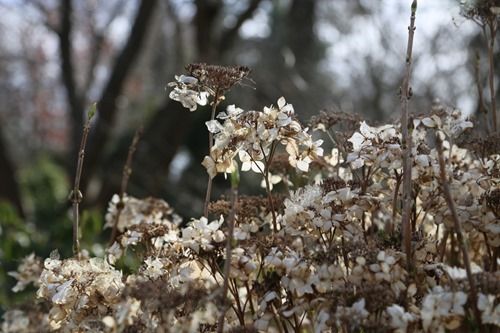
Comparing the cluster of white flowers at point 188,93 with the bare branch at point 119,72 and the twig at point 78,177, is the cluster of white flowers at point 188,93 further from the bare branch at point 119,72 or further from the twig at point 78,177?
the bare branch at point 119,72

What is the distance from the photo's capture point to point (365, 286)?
134cm

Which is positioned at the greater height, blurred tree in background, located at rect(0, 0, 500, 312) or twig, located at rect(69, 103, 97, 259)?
blurred tree in background, located at rect(0, 0, 500, 312)

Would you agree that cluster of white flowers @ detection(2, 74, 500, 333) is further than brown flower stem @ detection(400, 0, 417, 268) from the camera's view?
No

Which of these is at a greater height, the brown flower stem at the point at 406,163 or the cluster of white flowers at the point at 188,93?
the cluster of white flowers at the point at 188,93

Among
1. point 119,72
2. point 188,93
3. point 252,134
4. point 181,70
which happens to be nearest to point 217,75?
point 188,93

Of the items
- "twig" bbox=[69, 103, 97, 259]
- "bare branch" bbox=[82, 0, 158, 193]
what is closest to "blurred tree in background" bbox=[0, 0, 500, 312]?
"bare branch" bbox=[82, 0, 158, 193]

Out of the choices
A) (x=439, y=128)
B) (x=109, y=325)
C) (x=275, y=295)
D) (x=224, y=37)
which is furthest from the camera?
(x=224, y=37)

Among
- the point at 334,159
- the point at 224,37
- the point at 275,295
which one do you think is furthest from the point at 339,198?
→ the point at 224,37

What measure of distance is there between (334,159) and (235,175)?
85 cm

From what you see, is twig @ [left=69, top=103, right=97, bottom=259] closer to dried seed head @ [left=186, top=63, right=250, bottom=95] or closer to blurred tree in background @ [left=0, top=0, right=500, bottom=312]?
dried seed head @ [left=186, top=63, right=250, bottom=95]

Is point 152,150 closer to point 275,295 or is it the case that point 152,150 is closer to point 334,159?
point 334,159

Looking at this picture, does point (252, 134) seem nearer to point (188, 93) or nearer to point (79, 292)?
point (188, 93)

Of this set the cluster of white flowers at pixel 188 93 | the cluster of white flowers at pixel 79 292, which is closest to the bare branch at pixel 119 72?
the cluster of white flowers at pixel 188 93

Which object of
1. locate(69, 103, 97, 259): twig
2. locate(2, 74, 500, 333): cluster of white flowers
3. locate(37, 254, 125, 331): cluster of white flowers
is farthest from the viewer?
locate(69, 103, 97, 259): twig
